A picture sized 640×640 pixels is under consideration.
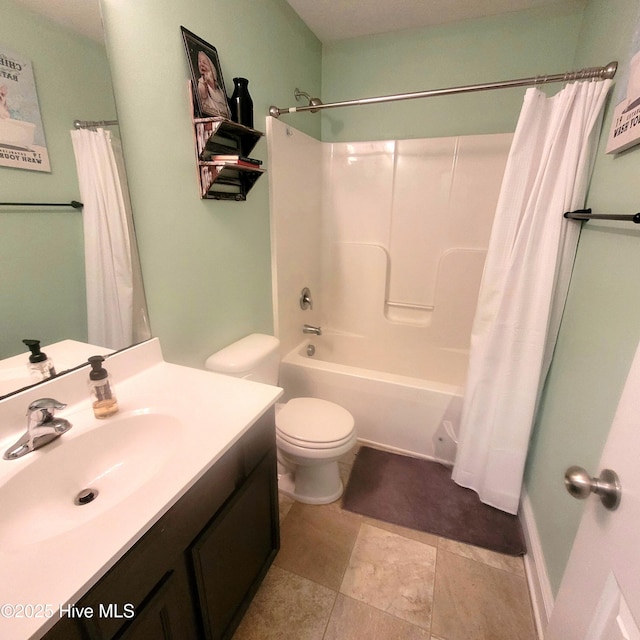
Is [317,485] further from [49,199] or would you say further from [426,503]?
[49,199]

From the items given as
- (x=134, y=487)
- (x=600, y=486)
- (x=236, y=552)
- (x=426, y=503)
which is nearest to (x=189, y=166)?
(x=134, y=487)

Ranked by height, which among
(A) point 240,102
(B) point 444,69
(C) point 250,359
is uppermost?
(B) point 444,69

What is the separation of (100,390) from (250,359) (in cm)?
64

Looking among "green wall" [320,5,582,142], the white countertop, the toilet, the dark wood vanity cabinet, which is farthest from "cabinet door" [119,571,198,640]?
"green wall" [320,5,582,142]

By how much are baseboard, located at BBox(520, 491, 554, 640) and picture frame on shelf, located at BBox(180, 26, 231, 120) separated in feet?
6.88

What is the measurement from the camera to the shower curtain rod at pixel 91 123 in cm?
88

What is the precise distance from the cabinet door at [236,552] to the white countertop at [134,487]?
0.23 metres

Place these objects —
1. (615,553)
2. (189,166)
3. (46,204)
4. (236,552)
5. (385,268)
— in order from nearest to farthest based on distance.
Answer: (615,553) < (46,204) < (236,552) < (189,166) < (385,268)

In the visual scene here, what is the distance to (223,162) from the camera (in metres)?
1.25

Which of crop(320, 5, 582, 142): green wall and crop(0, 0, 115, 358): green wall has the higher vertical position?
crop(320, 5, 582, 142): green wall

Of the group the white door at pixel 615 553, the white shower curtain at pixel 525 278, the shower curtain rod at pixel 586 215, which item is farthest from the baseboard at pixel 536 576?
the shower curtain rod at pixel 586 215

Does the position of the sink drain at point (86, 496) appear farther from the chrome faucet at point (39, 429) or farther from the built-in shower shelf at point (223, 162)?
the built-in shower shelf at point (223, 162)

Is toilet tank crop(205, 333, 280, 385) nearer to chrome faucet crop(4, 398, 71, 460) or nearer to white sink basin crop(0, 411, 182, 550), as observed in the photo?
white sink basin crop(0, 411, 182, 550)

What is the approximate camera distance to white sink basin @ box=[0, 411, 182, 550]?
2.24 feet
